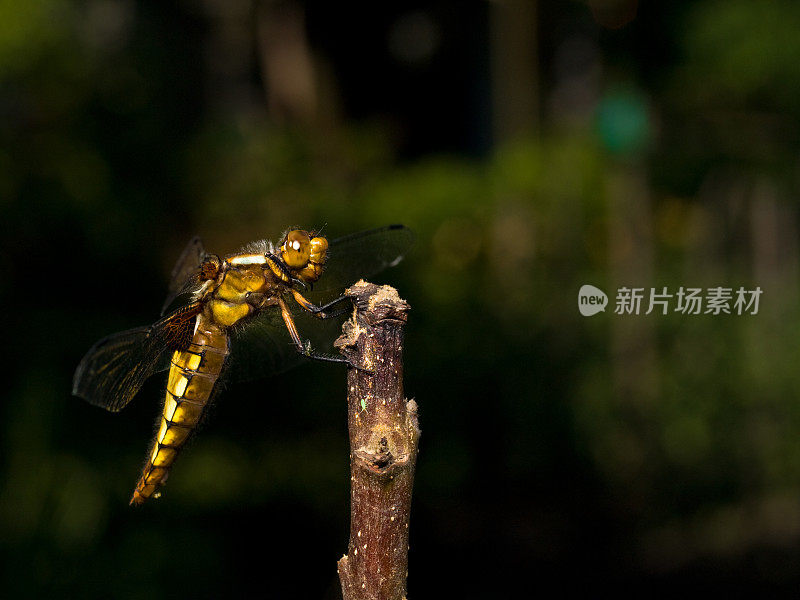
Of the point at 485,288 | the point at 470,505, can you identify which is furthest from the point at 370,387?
the point at 485,288

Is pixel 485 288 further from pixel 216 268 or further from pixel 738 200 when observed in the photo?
pixel 216 268

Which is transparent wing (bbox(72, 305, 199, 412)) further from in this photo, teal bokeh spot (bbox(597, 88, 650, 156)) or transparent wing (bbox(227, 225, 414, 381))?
teal bokeh spot (bbox(597, 88, 650, 156))

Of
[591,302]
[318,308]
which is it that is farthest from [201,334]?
[591,302]

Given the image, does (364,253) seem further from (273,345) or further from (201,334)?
(201,334)

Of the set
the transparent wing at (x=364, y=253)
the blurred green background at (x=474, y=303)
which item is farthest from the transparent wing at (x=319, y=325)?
the blurred green background at (x=474, y=303)

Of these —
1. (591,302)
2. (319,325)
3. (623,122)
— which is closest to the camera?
(319,325)

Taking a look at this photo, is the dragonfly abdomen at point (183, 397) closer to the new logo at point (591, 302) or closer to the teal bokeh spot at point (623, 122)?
the new logo at point (591, 302)
